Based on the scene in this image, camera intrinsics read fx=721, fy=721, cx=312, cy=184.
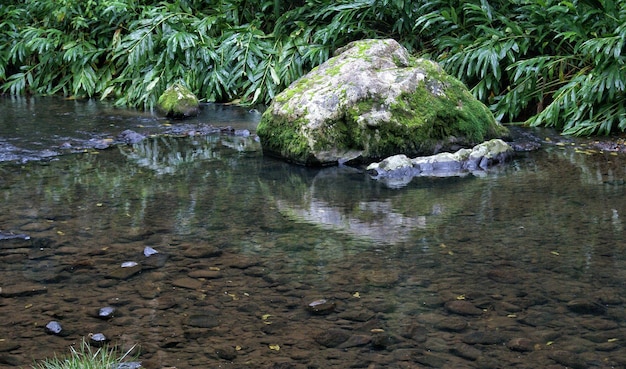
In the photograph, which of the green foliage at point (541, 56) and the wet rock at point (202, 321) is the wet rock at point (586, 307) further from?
the green foliage at point (541, 56)

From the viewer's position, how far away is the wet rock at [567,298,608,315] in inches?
121

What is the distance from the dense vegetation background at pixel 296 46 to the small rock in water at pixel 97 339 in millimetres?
6179

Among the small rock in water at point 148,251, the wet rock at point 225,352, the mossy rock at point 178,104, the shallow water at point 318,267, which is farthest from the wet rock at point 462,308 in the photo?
the mossy rock at point 178,104

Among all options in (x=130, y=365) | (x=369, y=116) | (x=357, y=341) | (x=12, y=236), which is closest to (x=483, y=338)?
(x=357, y=341)

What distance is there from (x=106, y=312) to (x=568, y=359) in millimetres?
1854

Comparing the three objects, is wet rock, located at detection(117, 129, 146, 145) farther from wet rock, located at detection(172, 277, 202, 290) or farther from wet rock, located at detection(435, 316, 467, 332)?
wet rock, located at detection(435, 316, 467, 332)

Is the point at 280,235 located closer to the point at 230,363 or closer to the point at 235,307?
the point at 235,307

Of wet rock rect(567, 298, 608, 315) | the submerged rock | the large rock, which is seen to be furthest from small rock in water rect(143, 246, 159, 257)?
the large rock

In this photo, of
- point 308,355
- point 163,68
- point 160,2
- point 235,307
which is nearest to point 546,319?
point 308,355

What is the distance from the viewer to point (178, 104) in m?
9.34

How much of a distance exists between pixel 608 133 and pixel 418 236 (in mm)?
4349

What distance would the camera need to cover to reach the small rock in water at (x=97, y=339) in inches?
109

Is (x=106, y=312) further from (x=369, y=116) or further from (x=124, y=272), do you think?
(x=369, y=116)

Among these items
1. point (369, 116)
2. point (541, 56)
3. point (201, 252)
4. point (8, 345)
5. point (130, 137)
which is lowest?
point (8, 345)
